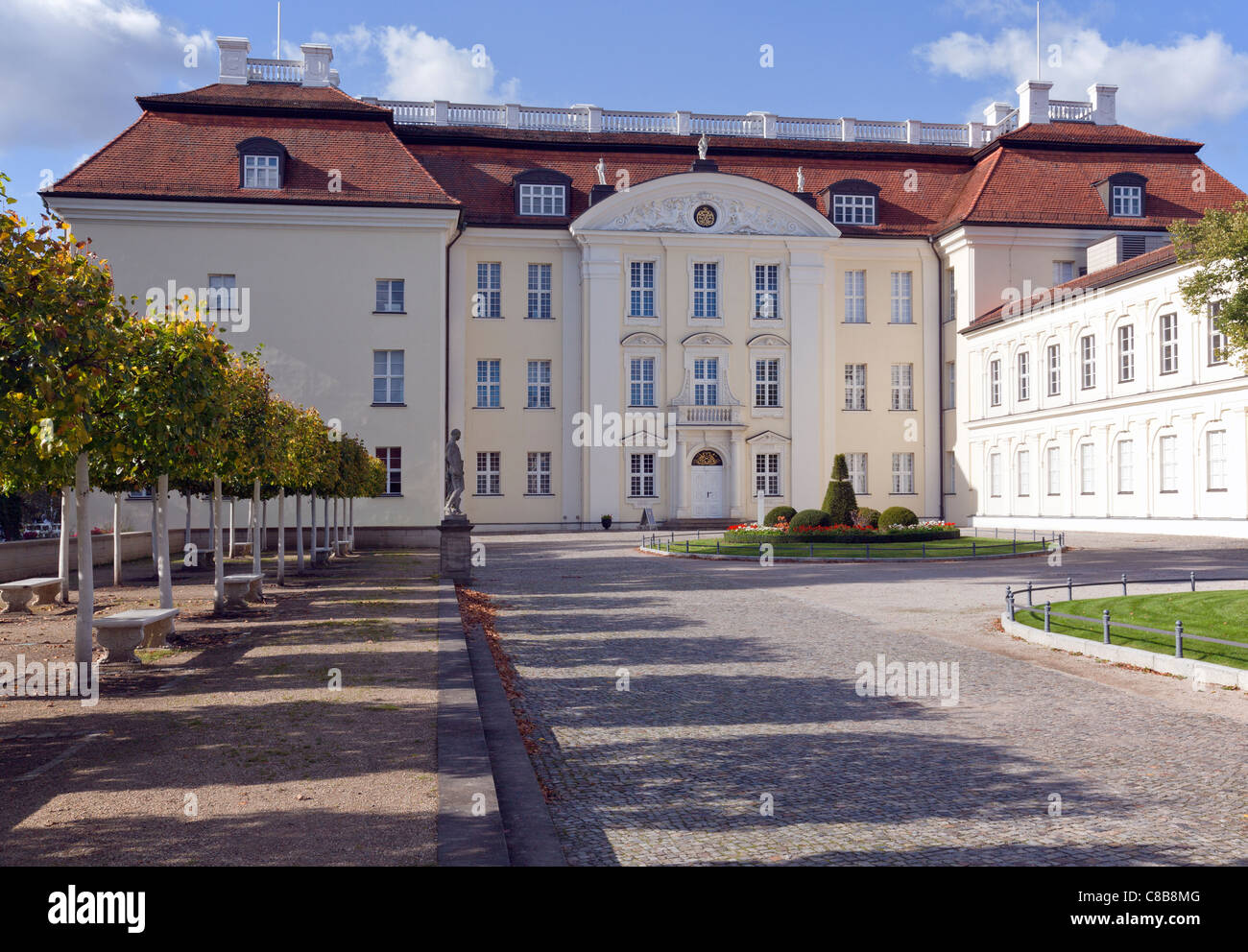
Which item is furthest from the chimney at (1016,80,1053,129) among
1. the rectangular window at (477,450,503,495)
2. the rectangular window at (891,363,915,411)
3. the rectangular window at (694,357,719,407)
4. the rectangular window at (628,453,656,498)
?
the rectangular window at (477,450,503,495)

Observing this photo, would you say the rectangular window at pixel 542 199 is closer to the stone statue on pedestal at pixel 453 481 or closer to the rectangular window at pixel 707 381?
the rectangular window at pixel 707 381

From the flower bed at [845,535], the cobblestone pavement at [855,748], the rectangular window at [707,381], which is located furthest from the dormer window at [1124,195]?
the cobblestone pavement at [855,748]

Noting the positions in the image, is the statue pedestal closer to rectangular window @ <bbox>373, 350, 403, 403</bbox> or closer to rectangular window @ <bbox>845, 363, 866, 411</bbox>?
rectangular window @ <bbox>373, 350, 403, 403</bbox>

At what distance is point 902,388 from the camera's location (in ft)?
179

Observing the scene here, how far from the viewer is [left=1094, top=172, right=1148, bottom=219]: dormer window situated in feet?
162

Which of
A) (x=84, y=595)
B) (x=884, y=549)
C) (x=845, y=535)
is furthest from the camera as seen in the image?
(x=845, y=535)

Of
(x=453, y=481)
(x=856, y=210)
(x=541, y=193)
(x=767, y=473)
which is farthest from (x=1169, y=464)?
(x=541, y=193)

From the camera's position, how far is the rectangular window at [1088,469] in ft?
138

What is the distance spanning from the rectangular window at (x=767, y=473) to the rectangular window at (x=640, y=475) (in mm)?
5125

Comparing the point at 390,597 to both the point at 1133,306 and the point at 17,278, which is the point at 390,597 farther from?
the point at 1133,306

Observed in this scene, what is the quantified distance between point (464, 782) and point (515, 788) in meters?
0.53

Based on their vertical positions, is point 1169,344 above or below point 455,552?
above

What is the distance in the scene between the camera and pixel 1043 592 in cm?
2038

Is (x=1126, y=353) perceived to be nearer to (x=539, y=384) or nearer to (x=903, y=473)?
(x=903, y=473)
